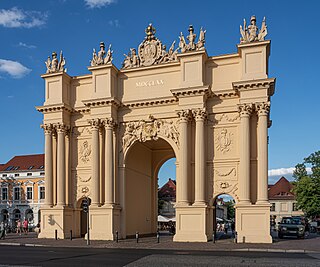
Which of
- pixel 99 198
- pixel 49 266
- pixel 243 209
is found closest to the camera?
pixel 49 266

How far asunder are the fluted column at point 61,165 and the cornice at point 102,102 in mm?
2725

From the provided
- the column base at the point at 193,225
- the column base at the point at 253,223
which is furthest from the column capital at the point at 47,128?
the column base at the point at 253,223

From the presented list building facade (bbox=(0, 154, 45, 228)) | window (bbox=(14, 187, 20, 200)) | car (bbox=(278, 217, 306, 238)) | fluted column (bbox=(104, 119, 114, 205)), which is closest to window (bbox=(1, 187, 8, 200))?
building facade (bbox=(0, 154, 45, 228))

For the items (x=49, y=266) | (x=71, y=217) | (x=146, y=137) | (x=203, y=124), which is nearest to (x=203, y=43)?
(x=203, y=124)

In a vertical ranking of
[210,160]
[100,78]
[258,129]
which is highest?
[100,78]

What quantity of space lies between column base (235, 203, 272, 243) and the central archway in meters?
8.78

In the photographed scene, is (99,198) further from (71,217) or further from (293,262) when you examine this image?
(293,262)

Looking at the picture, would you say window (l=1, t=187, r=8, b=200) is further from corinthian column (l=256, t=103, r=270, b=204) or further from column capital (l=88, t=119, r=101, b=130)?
corinthian column (l=256, t=103, r=270, b=204)

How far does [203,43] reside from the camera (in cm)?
2809

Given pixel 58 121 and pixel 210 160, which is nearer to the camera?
pixel 210 160

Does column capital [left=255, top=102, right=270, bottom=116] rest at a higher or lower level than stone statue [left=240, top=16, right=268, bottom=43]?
lower

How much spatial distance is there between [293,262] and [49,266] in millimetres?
8455

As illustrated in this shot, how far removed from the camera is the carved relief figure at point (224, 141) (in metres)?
27.6

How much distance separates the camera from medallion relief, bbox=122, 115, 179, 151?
95.4 ft
